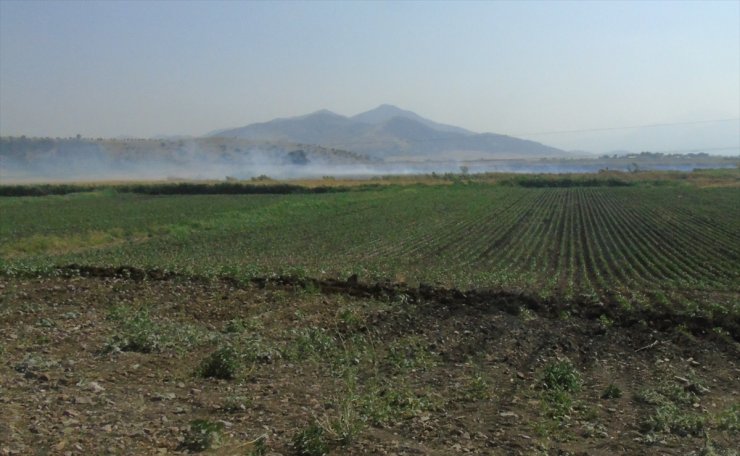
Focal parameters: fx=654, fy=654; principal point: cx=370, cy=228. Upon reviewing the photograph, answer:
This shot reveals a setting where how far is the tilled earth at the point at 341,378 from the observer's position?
225 inches

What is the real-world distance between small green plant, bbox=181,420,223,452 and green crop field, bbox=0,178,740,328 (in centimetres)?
891

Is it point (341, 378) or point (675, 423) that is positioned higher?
point (341, 378)

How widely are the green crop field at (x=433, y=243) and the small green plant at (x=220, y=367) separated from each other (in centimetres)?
668

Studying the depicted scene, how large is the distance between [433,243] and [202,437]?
70.7 ft

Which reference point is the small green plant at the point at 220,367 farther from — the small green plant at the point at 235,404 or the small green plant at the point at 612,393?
the small green plant at the point at 612,393

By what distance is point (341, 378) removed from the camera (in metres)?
7.82

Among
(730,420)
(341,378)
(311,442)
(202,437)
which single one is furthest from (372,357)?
(730,420)

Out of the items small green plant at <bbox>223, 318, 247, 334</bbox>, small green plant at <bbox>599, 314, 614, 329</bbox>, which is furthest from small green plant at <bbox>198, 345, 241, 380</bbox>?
small green plant at <bbox>599, 314, 614, 329</bbox>

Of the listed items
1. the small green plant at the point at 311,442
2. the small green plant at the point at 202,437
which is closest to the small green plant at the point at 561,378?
the small green plant at the point at 311,442

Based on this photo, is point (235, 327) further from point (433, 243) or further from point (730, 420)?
point (433, 243)

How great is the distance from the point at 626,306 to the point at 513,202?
4050cm

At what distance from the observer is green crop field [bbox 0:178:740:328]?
1678 cm

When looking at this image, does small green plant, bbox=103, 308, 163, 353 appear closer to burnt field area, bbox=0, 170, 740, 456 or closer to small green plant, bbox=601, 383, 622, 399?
burnt field area, bbox=0, 170, 740, 456

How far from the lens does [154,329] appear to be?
31.0ft
